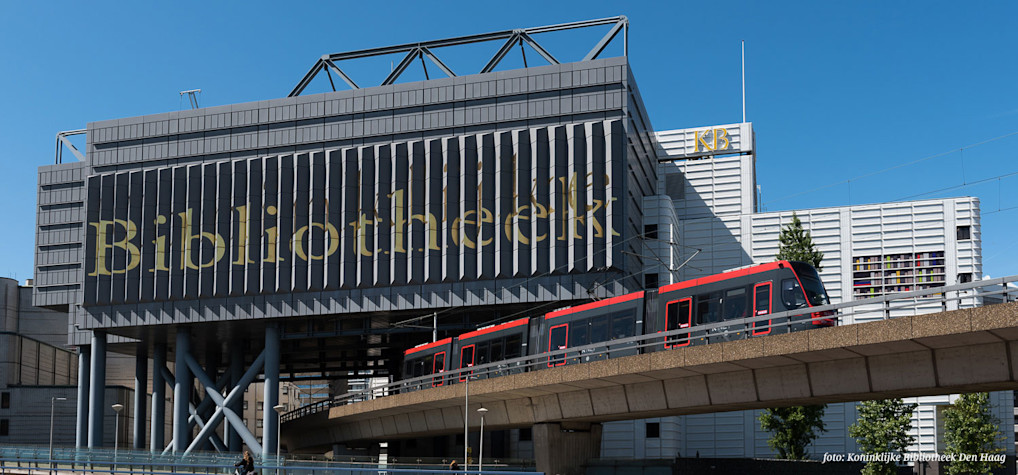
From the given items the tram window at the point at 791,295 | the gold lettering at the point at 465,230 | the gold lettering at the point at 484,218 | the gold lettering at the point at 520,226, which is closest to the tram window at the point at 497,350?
the gold lettering at the point at 520,226

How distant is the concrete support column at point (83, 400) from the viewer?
7944cm

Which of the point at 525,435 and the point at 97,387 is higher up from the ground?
the point at 97,387

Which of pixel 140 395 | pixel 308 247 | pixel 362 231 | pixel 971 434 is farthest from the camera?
pixel 140 395

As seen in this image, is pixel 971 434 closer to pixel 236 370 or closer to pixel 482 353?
pixel 482 353

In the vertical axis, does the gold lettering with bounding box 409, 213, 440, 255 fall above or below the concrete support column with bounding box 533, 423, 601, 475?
above

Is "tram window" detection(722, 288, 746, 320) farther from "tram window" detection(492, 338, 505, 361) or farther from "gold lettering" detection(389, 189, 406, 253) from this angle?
"gold lettering" detection(389, 189, 406, 253)

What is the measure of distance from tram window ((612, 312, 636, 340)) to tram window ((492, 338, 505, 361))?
8.68 meters

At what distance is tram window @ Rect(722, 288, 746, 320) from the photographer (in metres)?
39.6

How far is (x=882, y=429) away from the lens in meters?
51.4

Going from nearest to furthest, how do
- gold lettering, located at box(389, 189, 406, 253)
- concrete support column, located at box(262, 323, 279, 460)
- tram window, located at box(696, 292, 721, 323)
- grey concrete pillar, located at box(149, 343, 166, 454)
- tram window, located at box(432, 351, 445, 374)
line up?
tram window, located at box(696, 292, 721, 323) → tram window, located at box(432, 351, 445, 374) → gold lettering, located at box(389, 189, 406, 253) → concrete support column, located at box(262, 323, 279, 460) → grey concrete pillar, located at box(149, 343, 166, 454)

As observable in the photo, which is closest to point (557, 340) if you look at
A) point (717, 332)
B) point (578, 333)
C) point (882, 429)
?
point (578, 333)

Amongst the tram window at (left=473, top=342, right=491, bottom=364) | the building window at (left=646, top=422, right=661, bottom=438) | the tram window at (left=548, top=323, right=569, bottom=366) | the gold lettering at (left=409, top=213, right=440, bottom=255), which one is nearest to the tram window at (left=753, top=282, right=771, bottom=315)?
the tram window at (left=548, top=323, right=569, bottom=366)

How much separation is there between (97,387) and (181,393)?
7.64m

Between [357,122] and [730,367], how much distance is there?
134 feet
